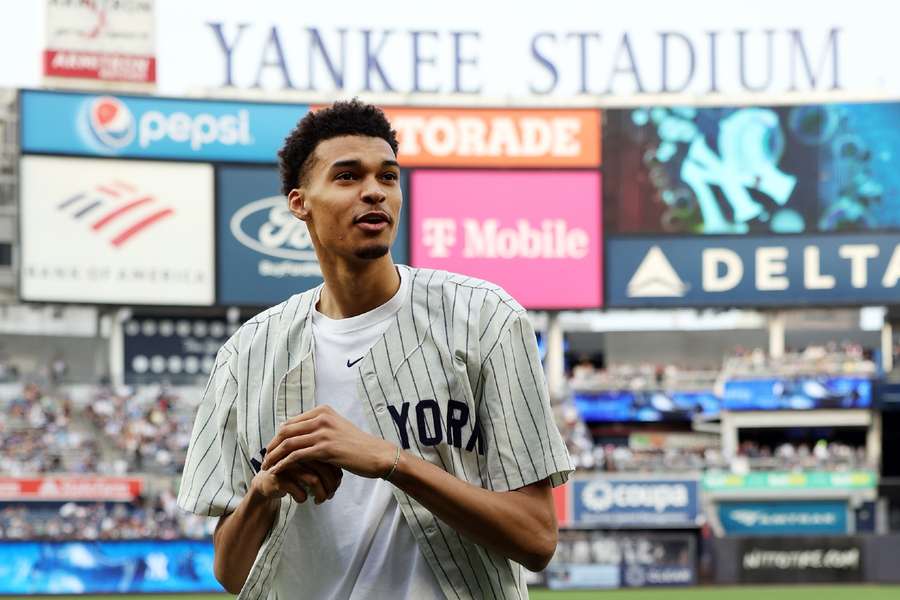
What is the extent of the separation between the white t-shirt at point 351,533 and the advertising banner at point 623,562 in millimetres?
22152

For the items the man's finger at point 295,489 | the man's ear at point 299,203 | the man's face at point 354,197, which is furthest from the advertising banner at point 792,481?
the man's finger at point 295,489

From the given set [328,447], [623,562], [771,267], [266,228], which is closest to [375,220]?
[328,447]

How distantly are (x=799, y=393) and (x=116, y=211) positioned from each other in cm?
1666

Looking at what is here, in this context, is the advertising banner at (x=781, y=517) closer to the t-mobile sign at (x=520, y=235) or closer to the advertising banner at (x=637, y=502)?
the advertising banner at (x=637, y=502)

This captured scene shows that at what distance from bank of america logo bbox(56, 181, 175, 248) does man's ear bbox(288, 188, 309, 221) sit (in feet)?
94.1

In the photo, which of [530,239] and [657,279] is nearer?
[657,279]

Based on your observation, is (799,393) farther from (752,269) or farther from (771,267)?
(752,269)

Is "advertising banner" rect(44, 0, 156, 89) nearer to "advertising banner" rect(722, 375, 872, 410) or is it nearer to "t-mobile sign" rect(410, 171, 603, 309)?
"t-mobile sign" rect(410, 171, 603, 309)

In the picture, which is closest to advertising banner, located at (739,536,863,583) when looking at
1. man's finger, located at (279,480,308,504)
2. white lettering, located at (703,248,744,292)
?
white lettering, located at (703,248,744,292)

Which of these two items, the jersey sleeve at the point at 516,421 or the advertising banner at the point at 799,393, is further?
the advertising banner at the point at 799,393

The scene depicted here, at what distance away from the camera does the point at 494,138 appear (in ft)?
106

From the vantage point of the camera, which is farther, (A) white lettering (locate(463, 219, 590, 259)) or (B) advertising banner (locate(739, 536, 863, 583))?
(A) white lettering (locate(463, 219, 590, 259))

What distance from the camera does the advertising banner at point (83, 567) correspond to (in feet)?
74.3

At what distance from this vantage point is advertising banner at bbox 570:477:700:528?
26.5 metres
